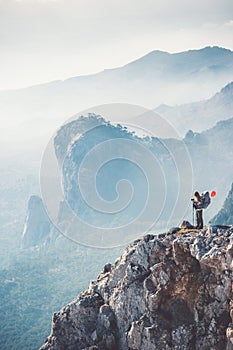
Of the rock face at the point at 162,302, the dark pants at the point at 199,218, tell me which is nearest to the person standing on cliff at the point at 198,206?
the dark pants at the point at 199,218

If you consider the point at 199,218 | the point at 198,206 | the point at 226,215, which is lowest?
the point at 199,218

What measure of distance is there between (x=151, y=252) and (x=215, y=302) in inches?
235

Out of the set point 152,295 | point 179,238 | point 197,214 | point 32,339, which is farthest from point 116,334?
point 32,339

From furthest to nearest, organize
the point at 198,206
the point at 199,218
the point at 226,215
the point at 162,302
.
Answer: the point at 226,215
the point at 199,218
the point at 198,206
the point at 162,302

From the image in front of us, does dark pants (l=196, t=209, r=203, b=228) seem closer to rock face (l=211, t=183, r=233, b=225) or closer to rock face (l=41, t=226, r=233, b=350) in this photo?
rock face (l=41, t=226, r=233, b=350)

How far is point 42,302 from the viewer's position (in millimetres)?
181250

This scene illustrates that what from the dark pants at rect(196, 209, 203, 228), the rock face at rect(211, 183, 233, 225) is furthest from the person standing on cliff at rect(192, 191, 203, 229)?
the rock face at rect(211, 183, 233, 225)

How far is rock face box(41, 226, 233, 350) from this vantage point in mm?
24828

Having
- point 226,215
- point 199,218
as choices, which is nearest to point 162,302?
point 199,218

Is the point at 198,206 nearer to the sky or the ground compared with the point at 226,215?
nearer to the ground

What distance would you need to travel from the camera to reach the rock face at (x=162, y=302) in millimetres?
24828

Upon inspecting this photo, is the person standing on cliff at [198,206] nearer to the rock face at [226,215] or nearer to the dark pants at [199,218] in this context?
the dark pants at [199,218]

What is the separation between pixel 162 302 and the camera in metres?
27.1

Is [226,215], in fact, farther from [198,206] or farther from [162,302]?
[162,302]
